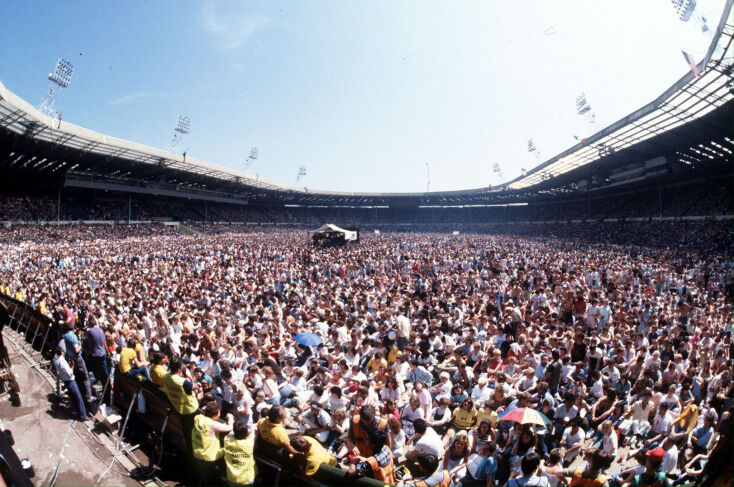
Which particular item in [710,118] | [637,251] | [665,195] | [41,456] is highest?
[710,118]

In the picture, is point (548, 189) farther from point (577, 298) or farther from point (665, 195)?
point (577, 298)

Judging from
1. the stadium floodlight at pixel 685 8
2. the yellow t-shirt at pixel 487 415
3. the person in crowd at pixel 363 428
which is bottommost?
the yellow t-shirt at pixel 487 415

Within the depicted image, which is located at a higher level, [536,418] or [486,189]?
[486,189]

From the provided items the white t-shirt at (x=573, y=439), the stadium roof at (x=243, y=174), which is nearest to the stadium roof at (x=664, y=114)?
the stadium roof at (x=243, y=174)

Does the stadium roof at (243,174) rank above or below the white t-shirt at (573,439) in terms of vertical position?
above

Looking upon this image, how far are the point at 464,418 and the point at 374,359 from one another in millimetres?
2446

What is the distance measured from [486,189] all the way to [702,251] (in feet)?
118

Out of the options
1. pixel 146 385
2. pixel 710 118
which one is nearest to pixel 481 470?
pixel 146 385

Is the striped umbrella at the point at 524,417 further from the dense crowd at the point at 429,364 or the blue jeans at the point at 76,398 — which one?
the blue jeans at the point at 76,398

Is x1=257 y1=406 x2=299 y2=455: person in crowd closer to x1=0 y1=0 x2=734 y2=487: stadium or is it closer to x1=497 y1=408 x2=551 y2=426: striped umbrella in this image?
x1=0 y1=0 x2=734 y2=487: stadium

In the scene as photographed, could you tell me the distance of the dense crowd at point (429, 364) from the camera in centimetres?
425

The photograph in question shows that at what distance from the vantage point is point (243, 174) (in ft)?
157

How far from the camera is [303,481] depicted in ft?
12.5

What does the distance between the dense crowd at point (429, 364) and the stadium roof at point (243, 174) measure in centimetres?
825
